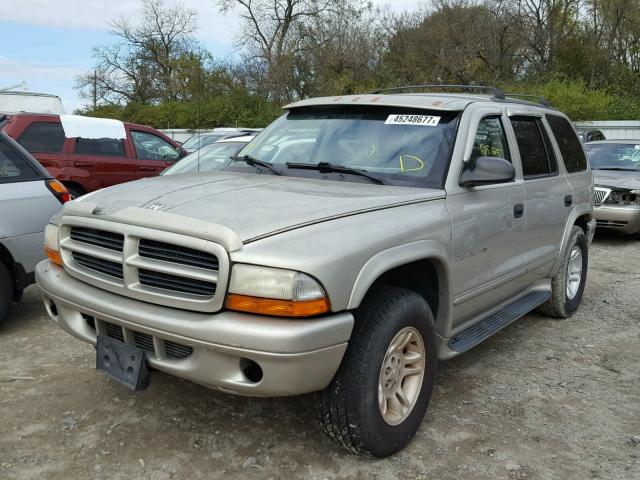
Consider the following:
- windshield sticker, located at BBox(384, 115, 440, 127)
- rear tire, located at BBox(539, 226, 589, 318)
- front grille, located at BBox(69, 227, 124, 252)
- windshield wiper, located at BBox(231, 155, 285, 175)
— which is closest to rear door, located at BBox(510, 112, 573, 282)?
rear tire, located at BBox(539, 226, 589, 318)

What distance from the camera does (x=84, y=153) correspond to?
29.3ft

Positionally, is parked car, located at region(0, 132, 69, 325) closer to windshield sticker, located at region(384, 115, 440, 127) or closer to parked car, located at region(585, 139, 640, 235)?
windshield sticker, located at region(384, 115, 440, 127)


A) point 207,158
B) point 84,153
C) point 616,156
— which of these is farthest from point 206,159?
point 616,156

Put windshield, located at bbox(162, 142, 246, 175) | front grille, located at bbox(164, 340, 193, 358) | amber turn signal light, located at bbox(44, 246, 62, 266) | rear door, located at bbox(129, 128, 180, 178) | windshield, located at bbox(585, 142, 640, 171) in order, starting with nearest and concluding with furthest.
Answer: front grille, located at bbox(164, 340, 193, 358), amber turn signal light, located at bbox(44, 246, 62, 266), windshield, located at bbox(162, 142, 246, 175), rear door, located at bbox(129, 128, 180, 178), windshield, located at bbox(585, 142, 640, 171)

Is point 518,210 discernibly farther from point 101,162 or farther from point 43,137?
point 43,137

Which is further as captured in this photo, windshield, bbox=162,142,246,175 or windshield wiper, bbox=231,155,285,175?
windshield, bbox=162,142,246,175

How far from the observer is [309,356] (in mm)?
2299

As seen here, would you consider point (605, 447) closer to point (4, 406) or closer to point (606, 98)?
point (4, 406)

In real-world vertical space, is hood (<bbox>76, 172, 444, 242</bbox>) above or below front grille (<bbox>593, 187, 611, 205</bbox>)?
above

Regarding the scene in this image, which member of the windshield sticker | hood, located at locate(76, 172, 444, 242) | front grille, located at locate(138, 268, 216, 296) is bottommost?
front grille, located at locate(138, 268, 216, 296)

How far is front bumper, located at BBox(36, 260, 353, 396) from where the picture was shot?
2266 millimetres

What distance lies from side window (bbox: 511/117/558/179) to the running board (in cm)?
93

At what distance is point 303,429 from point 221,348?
102 cm

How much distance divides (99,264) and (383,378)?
145 centimetres
